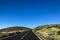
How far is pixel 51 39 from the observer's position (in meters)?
21.8

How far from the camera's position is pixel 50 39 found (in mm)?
21984

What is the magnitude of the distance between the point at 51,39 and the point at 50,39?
0.66 ft
